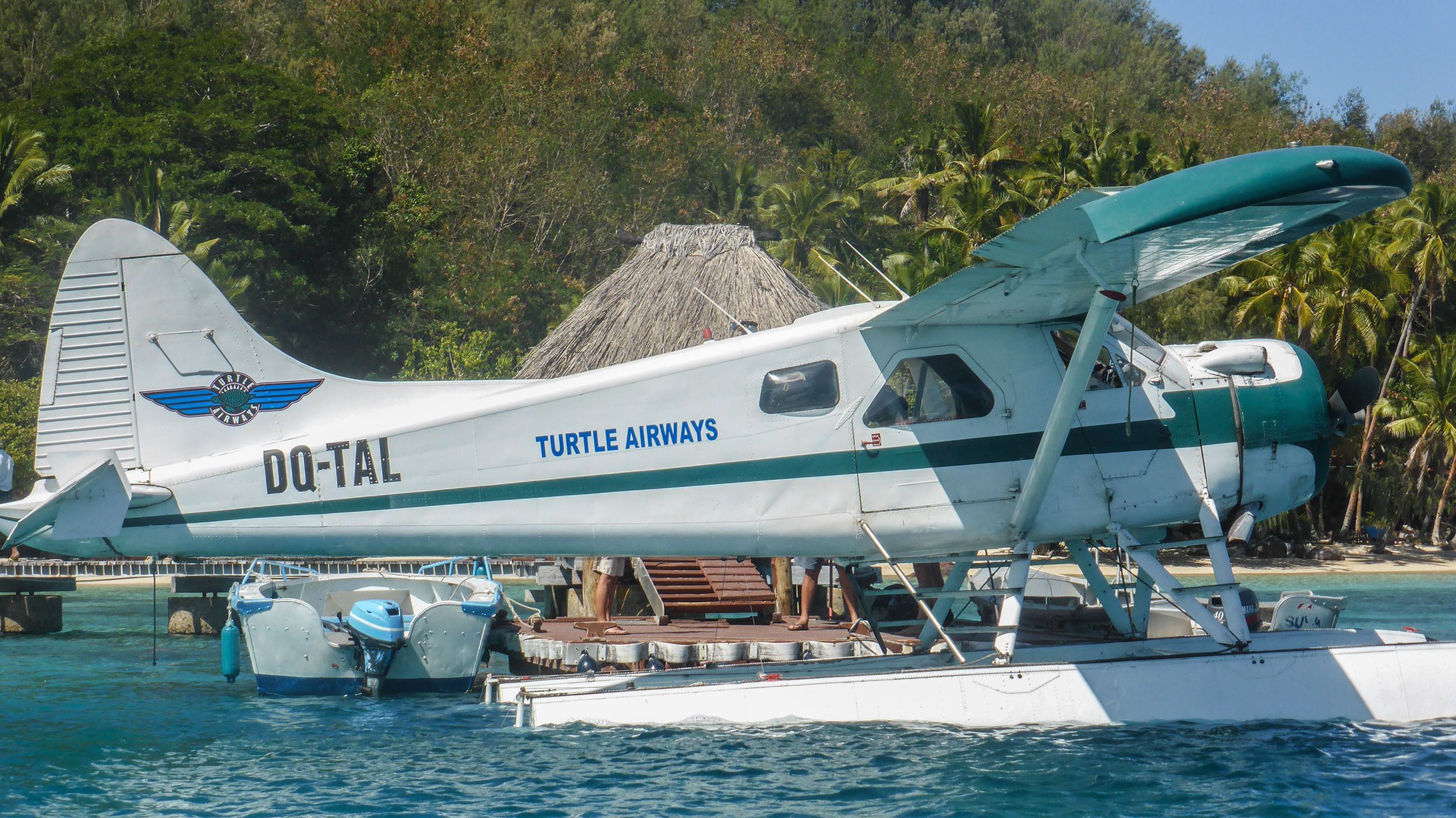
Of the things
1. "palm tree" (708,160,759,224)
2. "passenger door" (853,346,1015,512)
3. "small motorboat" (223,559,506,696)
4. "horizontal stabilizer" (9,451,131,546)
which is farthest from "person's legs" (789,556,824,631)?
"palm tree" (708,160,759,224)

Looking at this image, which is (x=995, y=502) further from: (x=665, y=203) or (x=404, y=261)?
(x=665, y=203)

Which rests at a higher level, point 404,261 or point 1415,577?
point 404,261

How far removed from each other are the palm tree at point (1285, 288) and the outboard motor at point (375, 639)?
26.4m

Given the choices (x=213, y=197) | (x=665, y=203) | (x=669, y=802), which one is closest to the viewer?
(x=669, y=802)

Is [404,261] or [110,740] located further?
[404,261]

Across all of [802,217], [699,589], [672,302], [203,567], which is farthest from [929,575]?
[802,217]

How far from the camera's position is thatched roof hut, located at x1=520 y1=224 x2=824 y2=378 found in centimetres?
2359

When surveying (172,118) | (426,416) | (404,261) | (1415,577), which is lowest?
(1415,577)

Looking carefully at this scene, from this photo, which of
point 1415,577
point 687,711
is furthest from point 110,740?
point 1415,577

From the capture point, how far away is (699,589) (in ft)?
58.5

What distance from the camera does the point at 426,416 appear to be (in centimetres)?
1008

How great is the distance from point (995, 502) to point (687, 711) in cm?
315

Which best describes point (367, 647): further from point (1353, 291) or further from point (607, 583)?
point (1353, 291)

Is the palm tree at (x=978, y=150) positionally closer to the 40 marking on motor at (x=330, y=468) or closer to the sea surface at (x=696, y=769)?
the sea surface at (x=696, y=769)
